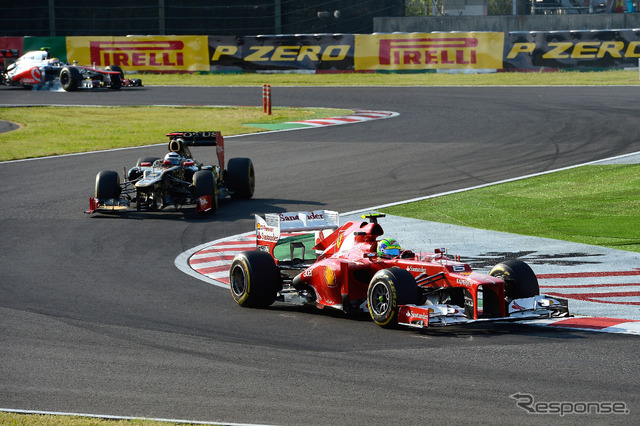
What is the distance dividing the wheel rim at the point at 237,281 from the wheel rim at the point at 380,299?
2.19m

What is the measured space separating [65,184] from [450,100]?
19602mm

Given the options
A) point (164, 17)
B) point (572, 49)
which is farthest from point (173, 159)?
point (164, 17)

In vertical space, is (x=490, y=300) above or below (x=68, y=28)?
below

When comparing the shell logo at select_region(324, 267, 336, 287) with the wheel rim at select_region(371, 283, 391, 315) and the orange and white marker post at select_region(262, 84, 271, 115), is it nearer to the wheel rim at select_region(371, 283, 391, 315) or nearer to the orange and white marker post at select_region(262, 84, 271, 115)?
the wheel rim at select_region(371, 283, 391, 315)

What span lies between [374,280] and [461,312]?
1051mm

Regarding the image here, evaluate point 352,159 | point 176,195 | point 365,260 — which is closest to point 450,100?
point 352,159

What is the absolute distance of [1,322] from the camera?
11.2m

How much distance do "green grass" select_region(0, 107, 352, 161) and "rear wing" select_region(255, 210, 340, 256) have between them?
16368 millimetres

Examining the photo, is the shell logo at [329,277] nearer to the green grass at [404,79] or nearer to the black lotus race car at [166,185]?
the black lotus race car at [166,185]

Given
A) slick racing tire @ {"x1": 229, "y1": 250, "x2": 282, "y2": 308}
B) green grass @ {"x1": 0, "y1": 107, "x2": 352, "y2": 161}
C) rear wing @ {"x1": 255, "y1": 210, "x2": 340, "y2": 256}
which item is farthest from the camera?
green grass @ {"x1": 0, "y1": 107, "x2": 352, "y2": 161}

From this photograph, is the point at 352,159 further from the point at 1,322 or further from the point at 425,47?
the point at 425,47

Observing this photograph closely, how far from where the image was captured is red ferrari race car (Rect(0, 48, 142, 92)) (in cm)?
4625

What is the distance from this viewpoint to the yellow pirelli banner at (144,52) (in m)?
52.0

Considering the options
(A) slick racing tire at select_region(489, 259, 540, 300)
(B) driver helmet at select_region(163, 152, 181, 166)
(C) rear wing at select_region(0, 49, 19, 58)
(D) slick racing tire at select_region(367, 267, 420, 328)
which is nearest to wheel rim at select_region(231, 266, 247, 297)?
(D) slick racing tire at select_region(367, 267, 420, 328)
